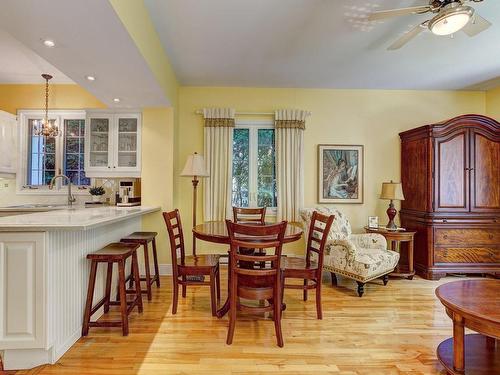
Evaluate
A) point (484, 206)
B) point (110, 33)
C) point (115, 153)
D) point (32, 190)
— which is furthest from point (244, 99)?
point (484, 206)

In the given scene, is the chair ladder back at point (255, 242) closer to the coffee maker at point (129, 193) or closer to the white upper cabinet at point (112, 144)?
the coffee maker at point (129, 193)

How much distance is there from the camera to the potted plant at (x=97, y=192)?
402 cm

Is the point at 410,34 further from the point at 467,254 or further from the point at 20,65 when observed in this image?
the point at 20,65

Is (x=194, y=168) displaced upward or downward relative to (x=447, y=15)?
downward

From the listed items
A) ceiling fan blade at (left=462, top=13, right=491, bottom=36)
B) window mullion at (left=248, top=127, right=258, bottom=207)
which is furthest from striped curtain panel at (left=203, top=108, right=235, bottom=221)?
ceiling fan blade at (left=462, top=13, right=491, bottom=36)

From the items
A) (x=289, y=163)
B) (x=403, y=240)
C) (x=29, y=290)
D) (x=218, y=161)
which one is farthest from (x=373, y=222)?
(x=29, y=290)

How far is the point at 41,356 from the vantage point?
195 centimetres

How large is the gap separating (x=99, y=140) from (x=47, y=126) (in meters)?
0.63

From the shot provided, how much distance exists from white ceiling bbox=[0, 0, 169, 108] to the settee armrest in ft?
10.2

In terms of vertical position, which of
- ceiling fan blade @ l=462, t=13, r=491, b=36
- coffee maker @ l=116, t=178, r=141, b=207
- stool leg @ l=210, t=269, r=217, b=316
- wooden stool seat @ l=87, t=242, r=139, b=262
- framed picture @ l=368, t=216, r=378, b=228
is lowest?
stool leg @ l=210, t=269, r=217, b=316

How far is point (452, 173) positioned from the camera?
3818 millimetres

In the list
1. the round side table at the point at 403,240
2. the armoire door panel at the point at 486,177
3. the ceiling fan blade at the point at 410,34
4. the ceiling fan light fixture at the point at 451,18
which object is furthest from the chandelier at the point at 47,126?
the armoire door panel at the point at 486,177

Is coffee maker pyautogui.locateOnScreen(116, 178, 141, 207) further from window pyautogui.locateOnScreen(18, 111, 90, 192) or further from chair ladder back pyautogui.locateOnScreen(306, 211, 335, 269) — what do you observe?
chair ladder back pyautogui.locateOnScreen(306, 211, 335, 269)

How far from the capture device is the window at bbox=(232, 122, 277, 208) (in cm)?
441
